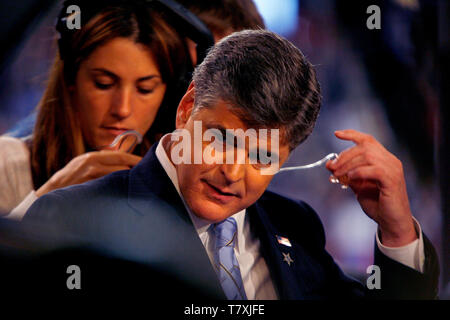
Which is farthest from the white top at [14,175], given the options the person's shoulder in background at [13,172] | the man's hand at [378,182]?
the man's hand at [378,182]

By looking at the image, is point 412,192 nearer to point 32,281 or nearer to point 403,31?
point 403,31

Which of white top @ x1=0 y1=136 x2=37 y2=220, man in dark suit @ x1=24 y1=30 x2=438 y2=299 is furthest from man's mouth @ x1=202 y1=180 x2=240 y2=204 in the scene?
white top @ x1=0 y1=136 x2=37 y2=220

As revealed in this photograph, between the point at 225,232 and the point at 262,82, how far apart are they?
0.29 m

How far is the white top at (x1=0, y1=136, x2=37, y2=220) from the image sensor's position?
3.88 ft

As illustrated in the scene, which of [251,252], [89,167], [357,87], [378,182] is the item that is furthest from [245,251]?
[357,87]

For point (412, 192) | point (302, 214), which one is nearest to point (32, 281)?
point (302, 214)

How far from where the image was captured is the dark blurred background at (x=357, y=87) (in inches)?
47.7

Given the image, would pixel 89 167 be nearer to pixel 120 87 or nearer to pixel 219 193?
pixel 120 87

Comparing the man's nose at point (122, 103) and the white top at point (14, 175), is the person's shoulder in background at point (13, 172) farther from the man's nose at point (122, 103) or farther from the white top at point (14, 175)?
the man's nose at point (122, 103)

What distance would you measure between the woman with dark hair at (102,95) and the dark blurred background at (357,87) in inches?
3.7

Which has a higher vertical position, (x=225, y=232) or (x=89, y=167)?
(x=89, y=167)

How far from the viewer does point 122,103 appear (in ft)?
3.80

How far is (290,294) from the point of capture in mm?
945

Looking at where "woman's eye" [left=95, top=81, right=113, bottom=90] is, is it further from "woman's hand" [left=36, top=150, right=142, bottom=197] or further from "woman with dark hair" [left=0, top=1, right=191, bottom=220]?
"woman's hand" [left=36, top=150, right=142, bottom=197]
